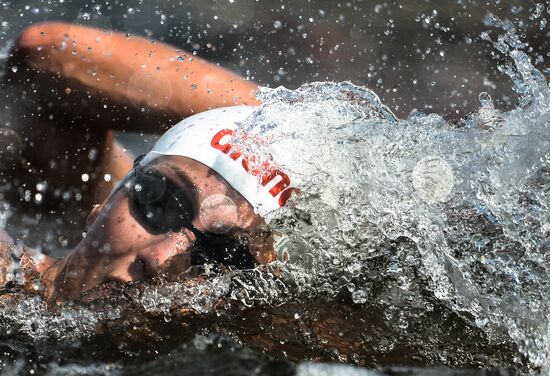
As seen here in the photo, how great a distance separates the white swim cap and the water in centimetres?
5

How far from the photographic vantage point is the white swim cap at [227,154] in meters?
2.16

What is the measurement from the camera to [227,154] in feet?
7.33

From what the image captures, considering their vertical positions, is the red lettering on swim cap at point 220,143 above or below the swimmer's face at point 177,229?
above

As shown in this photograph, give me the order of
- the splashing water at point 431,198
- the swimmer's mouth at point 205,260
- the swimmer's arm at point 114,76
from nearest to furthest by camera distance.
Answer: the splashing water at point 431,198
the swimmer's mouth at point 205,260
the swimmer's arm at point 114,76

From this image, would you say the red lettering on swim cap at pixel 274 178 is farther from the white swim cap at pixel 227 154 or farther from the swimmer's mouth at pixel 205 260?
the swimmer's mouth at pixel 205 260

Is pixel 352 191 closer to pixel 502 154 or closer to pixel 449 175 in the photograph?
pixel 449 175

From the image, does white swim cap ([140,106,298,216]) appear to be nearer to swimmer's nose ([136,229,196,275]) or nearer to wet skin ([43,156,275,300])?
wet skin ([43,156,275,300])

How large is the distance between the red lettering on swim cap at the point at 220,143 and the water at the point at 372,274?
6 cm

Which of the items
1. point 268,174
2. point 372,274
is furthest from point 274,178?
point 372,274

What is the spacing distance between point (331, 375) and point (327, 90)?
1.30 metres

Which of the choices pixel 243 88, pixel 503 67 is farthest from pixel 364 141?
pixel 503 67

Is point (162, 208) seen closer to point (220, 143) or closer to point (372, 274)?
point (220, 143)

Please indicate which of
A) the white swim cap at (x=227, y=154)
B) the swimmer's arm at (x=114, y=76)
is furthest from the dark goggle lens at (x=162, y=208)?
the swimmer's arm at (x=114, y=76)

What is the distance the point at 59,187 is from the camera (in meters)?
2.89
